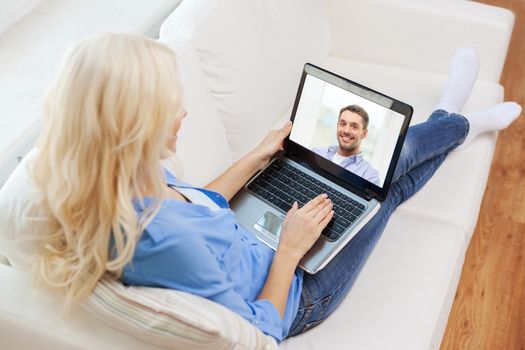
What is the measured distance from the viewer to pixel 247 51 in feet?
5.74

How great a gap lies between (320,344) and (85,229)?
Result: 609mm

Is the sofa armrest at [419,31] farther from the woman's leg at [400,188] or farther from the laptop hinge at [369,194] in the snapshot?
the laptop hinge at [369,194]

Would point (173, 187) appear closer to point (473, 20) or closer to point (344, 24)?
point (344, 24)

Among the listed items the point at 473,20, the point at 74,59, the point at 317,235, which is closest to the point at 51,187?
the point at 74,59

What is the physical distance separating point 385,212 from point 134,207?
76cm

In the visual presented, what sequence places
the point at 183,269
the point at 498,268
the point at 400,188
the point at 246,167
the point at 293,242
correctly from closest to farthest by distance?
the point at 183,269, the point at 293,242, the point at 246,167, the point at 400,188, the point at 498,268

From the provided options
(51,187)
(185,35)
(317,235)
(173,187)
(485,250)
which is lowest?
(485,250)

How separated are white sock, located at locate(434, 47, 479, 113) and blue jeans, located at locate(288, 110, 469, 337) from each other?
0.05 meters

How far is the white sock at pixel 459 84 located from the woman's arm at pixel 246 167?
56 centimetres

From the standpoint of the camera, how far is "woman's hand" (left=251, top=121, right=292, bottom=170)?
64.8 inches

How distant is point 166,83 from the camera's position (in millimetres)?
1022

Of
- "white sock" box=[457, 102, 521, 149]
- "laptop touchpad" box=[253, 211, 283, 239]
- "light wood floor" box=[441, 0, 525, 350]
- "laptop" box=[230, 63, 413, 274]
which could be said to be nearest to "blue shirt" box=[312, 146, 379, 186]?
"laptop" box=[230, 63, 413, 274]

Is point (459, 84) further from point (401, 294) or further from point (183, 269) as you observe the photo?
point (183, 269)

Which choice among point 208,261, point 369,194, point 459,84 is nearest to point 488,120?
point 459,84
